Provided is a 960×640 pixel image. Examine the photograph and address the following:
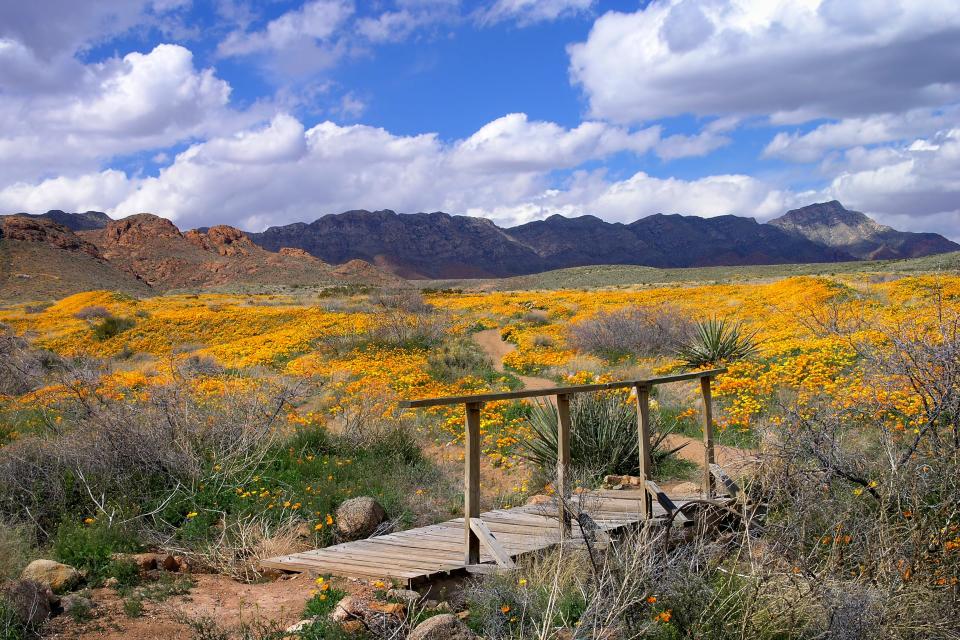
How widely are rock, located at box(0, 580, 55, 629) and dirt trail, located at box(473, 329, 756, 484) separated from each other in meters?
5.14

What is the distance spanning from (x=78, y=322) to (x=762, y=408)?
24.4 m

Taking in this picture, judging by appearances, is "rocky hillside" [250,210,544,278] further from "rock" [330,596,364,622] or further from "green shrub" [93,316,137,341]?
"rock" [330,596,364,622]

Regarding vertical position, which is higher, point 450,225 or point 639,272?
point 450,225

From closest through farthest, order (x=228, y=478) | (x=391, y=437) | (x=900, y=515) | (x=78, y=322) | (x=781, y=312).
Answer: (x=900, y=515) → (x=228, y=478) → (x=391, y=437) → (x=781, y=312) → (x=78, y=322)

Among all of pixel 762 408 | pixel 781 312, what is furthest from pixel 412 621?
pixel 781 312

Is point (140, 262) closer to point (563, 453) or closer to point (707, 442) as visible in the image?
point (707, 442)

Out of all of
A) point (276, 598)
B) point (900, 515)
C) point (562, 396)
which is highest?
point (562, 396)

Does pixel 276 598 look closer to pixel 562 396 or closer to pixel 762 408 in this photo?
pixel 562 396

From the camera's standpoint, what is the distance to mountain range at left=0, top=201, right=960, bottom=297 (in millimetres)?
81688

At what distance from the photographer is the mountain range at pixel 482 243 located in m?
81.7

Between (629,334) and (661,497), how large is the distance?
13.1 meters

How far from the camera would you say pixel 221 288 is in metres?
64.6

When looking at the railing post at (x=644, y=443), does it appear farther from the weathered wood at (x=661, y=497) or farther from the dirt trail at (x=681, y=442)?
the dirt trail at (x=681, y=442)

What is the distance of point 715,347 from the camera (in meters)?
14.8
